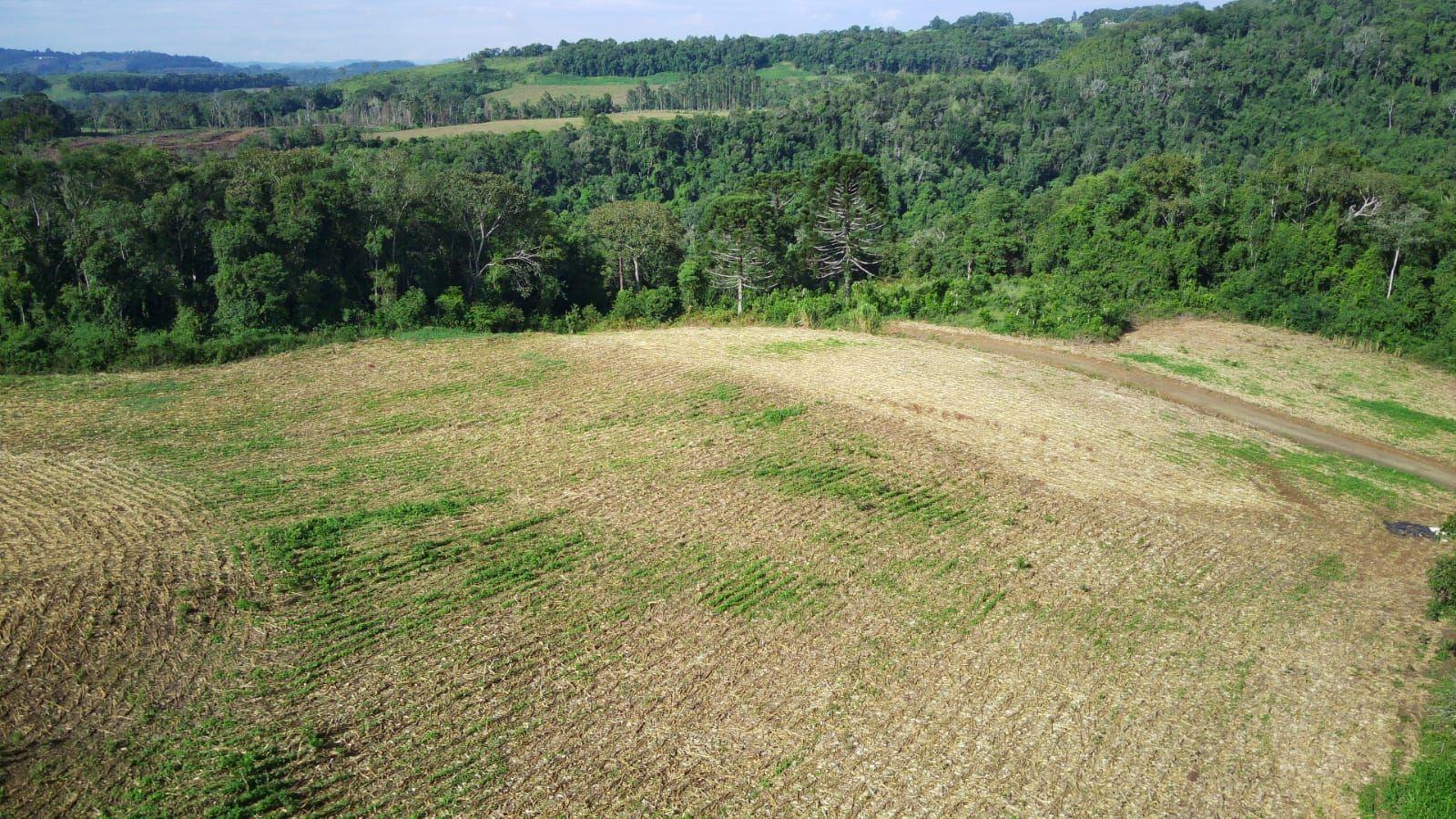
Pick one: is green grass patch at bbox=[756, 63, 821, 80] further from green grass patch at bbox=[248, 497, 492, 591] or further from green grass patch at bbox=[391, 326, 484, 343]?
green grass patch at bbox=[248, 497, 492, 591]

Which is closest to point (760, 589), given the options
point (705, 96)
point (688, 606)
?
point (688, 606)

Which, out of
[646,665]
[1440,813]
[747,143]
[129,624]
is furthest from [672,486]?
[747,143]

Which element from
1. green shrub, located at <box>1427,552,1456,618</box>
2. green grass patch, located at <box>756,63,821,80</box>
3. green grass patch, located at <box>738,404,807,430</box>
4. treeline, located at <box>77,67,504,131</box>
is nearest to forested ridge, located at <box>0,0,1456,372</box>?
green grass patch, located at <box>738,404,807,430</box>

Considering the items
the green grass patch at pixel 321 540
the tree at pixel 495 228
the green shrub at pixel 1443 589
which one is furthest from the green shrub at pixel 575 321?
the green shrub at pixel 1443 589

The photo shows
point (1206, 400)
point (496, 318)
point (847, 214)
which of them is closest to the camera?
point (1206, 400)

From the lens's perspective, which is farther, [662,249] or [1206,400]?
[662,249]

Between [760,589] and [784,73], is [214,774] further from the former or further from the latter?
[784,73]
